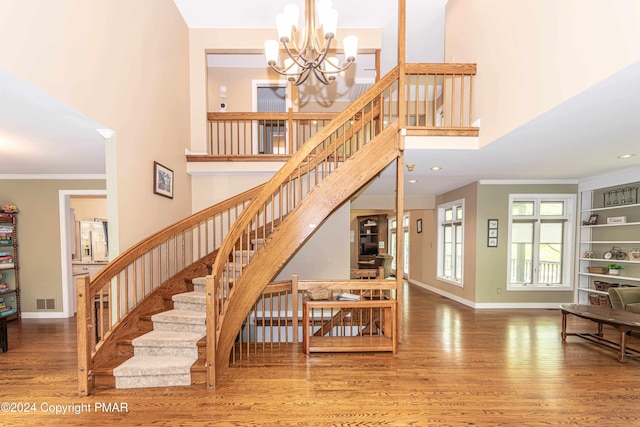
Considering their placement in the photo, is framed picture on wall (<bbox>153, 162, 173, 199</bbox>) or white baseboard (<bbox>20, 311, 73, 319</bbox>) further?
white baseboard (<bbox>20, 311, 73, 319</bbox>)

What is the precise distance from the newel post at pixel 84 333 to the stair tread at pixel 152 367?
0.23m

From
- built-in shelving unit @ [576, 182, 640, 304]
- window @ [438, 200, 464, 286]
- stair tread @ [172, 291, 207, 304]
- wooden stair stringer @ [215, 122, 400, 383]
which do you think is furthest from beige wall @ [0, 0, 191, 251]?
built-in shelving unit @ [576, 182, 640, 304]

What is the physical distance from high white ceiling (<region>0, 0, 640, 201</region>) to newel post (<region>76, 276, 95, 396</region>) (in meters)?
1.56

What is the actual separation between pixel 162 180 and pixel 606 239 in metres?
7.68

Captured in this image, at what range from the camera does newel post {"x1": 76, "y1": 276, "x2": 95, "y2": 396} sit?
2490 mm

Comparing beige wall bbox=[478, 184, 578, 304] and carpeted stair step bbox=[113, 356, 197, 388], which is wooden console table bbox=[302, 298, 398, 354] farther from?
beige wall bbox=[478, 184, 578, 304]

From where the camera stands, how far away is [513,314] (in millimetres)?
5402

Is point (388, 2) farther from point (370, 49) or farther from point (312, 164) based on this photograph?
point (312, 164)

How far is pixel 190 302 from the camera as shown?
3.48 meters

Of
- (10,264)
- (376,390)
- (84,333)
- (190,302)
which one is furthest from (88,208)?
(376,390)

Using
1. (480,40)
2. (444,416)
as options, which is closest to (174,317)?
(444,416)

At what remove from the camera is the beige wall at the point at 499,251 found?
5945mm

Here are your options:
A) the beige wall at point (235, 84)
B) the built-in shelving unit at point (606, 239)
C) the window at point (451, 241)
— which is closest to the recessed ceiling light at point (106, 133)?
the beige wall at point (235, 84)

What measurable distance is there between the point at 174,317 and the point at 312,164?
2.59 metres
